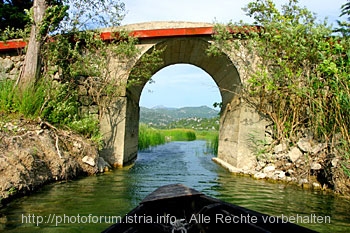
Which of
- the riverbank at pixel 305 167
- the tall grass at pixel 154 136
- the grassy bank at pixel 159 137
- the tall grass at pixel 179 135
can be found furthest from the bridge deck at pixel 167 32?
the tall grass at pixel 179 135

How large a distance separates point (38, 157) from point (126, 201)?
1.89 m

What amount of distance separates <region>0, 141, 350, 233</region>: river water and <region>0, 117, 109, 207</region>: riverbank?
8.2 inches

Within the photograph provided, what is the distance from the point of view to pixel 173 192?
3.00m

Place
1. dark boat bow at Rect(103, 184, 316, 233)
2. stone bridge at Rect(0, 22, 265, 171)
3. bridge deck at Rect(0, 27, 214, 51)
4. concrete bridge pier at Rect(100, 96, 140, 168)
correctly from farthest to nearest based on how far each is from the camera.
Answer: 1. concrete bridge pier at Rect(100, 96, 140, 168)
2. bridge deck at Rect(0, 27, 214, 51)
3. stone bridge at Rect(0, 22, 265, 171)
4. dark boat bow at Rect(103, 184, 316, 233)

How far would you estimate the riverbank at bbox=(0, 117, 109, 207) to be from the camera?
4.12m

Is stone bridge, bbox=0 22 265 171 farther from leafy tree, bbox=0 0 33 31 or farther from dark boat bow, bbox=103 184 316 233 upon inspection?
leafy tree, bbox=0 0 33 31

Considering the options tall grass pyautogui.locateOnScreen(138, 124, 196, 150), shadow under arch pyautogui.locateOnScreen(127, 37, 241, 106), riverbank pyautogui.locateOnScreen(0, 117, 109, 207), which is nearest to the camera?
riverbank pyautogui.locateOnScreen(0, 117, 109, 207)

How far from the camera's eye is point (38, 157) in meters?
5.12

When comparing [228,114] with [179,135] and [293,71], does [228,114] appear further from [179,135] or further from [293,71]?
[179,135]

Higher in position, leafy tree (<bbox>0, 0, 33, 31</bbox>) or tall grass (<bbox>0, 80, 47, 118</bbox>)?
leafy tree (<bbox>0, 0, 33, 31</bbox>)

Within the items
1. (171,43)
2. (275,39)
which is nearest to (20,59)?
(171,43)

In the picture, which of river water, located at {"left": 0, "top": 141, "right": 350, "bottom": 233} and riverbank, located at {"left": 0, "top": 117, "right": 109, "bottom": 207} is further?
riverbank, located at {"left": 0, "top": 117, "right": 109, "bottom": 207}

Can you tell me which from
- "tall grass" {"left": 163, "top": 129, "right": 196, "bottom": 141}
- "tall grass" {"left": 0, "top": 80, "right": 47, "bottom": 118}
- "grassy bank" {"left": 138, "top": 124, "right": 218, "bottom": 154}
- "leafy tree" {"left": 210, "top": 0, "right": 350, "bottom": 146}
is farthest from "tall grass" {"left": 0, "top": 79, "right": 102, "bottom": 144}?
"tall grass" {"left": 163, "top": 129, "right": 196, "bottom": 141}

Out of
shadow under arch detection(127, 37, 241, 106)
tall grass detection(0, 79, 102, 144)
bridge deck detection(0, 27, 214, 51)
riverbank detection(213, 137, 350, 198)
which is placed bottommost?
riverbank detection(213, 137, 350, 198)
